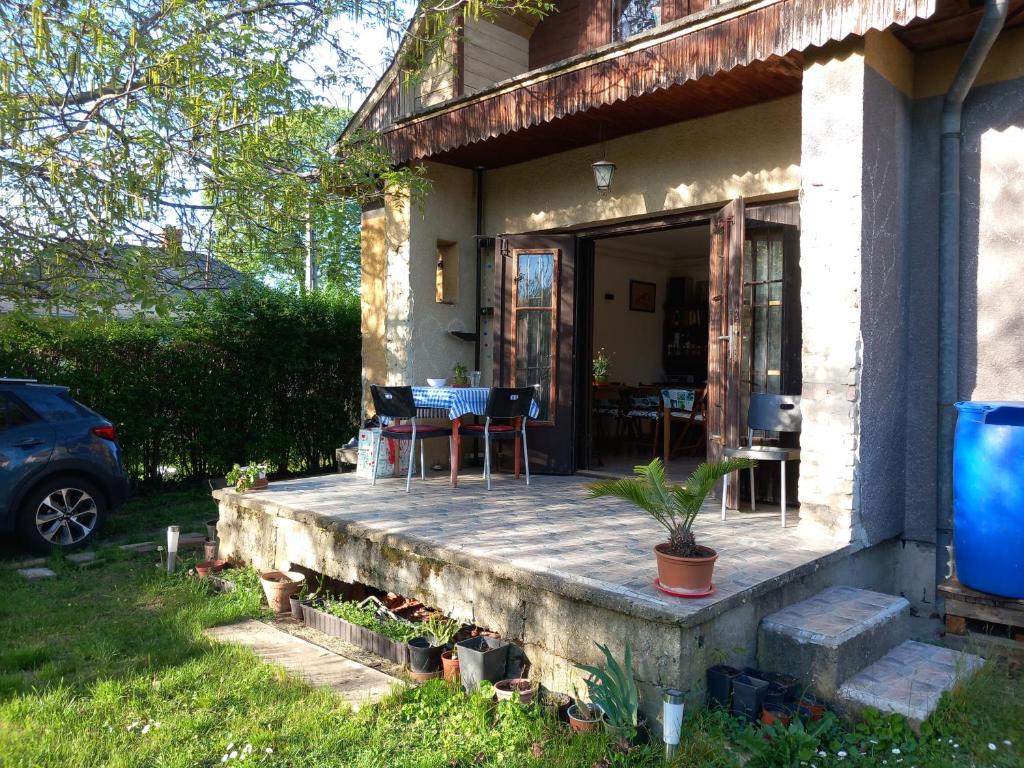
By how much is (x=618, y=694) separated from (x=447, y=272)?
5406 millimetres

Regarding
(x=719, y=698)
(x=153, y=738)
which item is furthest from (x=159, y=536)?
(x=719, y=698)

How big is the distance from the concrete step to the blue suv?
203 inches

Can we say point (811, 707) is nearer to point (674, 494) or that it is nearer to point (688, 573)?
point (688, 573)

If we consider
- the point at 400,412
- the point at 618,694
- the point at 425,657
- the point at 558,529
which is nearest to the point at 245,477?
the point at 400,412

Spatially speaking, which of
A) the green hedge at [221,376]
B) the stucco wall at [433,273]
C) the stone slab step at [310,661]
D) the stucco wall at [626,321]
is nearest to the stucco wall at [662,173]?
the stucco wall at [433,273]

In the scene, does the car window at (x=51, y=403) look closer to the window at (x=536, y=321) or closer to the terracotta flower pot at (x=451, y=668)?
the window at (x=536, y=321)

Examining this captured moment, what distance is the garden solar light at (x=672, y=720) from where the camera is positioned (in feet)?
8.64

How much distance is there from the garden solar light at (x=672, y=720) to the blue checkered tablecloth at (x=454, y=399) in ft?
11.5

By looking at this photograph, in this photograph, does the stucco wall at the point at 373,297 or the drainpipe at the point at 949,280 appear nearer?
the drainpipe at the point at 949,280

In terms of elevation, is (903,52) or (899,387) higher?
(903,52)

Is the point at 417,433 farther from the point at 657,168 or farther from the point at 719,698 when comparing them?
the point at 719,698

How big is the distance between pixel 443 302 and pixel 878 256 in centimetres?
416

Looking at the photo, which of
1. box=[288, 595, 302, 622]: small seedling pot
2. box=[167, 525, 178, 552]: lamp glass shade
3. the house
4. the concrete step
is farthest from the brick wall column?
box=[167, 525, 178, 552]: lamp glass shade

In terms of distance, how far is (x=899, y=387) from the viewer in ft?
15.3
